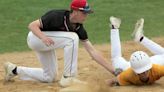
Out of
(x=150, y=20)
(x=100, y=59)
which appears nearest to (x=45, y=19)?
(x=100, y=59)

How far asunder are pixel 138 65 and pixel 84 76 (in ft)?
4.31

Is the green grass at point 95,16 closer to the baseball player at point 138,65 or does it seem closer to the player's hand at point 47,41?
the baseball player at point 138,65

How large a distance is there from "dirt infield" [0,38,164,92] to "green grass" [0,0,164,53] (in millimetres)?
741

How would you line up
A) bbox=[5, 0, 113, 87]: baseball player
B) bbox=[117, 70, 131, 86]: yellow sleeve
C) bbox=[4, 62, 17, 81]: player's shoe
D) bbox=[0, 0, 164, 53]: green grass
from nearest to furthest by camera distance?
bbox=[5, 0, 113, 87]: baseball player
bbox=[117, 70, 131, 86]: yellow sleeve
bbox=[4, 62, 17, 81]: player's shoe
bbox=[0, 0, 164, 53]: green grass

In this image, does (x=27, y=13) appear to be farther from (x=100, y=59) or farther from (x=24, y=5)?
(x=100, y=59)

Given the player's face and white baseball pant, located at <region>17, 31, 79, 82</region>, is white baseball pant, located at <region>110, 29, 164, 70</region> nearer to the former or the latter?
the player's face

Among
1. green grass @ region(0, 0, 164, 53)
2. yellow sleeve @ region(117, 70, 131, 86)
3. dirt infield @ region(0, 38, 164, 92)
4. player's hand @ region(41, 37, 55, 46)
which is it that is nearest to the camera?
dirt infield @ region(0, 38, 164, 92)

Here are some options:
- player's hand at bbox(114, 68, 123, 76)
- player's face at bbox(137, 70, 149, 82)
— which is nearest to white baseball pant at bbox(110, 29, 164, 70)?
player's hand at bbox(114, 68, 123, 76)

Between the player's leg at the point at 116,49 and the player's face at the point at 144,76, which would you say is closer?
the player's face at the point at 144,76

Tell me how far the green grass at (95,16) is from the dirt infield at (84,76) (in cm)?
74

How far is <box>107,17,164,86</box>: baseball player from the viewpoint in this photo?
7.02 meters

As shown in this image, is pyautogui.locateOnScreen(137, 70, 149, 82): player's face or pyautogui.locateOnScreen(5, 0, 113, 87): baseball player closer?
pyautogui.locateOnScreen(5, 0, 113, 87): baseball player

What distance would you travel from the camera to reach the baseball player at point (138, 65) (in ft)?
23.0

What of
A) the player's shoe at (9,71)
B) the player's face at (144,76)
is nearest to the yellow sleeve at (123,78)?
the player's face at (144,76)
